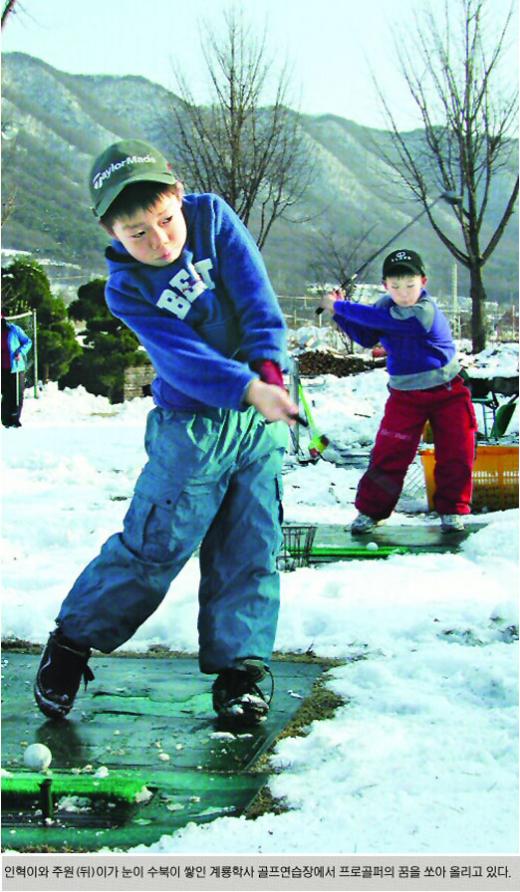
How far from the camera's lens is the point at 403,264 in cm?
606

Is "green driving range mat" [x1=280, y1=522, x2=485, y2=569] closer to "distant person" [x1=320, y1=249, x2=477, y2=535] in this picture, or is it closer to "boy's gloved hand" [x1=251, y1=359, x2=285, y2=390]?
"distant person" [x1=320, y1=249, x2=477, y2=535]

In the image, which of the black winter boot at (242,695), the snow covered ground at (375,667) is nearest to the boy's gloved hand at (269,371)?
the black winter boot at (242,695)

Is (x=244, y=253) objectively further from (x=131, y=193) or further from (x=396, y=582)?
(x=396, y=582)

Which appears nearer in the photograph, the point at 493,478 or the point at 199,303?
the point at 199,303

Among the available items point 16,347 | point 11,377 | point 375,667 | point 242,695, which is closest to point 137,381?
point 16,347

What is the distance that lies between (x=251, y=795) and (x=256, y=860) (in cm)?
38

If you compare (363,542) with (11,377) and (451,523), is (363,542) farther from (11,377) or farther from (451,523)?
(11,377)

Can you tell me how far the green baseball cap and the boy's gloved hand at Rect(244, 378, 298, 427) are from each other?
0.58m

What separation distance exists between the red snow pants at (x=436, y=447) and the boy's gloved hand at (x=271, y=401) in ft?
10.8

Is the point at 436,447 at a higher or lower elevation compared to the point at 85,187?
lower

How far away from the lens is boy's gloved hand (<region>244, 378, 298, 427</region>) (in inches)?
109

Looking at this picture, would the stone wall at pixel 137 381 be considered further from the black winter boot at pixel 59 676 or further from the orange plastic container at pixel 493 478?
the black winter boot at pixel 59 676

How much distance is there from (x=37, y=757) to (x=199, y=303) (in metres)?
1.21

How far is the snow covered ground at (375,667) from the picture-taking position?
238 centimetres
